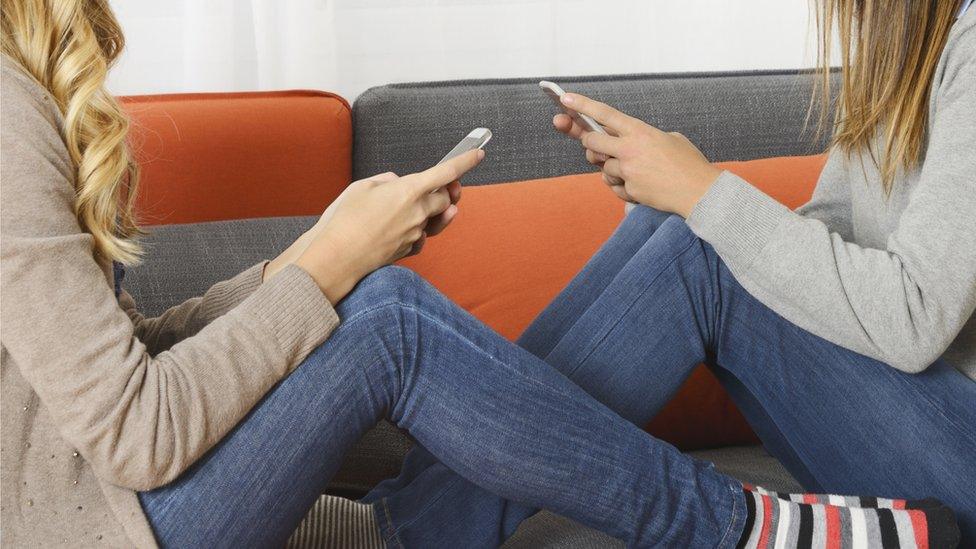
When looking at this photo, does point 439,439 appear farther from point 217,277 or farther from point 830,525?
point 217,277

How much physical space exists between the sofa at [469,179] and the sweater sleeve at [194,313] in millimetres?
265

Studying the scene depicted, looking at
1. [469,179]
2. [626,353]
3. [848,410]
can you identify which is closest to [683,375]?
[626,353]

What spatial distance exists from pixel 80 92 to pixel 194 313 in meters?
0.30

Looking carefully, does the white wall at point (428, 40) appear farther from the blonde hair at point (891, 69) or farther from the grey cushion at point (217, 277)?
the blonde hair at point (891, 69)

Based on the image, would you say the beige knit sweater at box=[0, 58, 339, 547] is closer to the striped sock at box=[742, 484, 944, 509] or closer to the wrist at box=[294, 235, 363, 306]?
the wrist at box=[294, 235, 363, 306]

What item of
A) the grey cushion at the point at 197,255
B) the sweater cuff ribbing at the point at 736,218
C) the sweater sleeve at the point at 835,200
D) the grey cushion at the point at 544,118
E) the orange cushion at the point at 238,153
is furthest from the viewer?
the grey cushion at the point at 544,118

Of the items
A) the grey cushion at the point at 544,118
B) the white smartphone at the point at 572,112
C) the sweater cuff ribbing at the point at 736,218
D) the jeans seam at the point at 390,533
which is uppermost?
the white smartphone at the point at 572,112

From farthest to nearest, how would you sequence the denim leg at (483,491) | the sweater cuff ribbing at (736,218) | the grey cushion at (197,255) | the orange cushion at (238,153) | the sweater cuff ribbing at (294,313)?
the orange cushion at (238,153)
the grey cushion at (197,255)
the denim leg at (483,491)
the sweater cuff ribbing at (736,218)
the sweater cuff ribbing at (294,313)

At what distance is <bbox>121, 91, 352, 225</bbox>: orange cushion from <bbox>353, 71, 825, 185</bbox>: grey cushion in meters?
0.07

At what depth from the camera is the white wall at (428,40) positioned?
164 centimetres

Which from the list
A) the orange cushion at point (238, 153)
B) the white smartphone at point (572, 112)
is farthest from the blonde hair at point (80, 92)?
the orange cushion at point (238, 153)

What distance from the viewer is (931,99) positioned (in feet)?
3.08

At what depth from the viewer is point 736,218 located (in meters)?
0.96

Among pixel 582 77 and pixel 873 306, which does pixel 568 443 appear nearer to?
pixel 873 306
